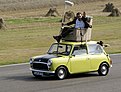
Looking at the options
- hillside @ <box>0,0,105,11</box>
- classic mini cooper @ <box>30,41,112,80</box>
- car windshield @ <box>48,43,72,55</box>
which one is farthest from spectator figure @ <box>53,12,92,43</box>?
hillside @ <box>0,0,105,11</box>

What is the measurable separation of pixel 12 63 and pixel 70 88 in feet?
28.7

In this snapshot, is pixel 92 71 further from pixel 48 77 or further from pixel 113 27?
pixel 113 27

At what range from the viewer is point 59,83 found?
18.5 m

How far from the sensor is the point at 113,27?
4909 centimetres

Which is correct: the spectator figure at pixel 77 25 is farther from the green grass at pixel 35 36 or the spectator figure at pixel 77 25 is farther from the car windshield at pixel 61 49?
the green grass at pixel 35 36

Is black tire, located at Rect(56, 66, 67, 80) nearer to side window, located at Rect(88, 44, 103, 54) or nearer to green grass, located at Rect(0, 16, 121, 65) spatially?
side window, located at Rect(88, 44, 103, 54)

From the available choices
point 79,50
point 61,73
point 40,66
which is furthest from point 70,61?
point 40,66

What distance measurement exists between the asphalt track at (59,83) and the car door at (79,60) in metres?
0.38

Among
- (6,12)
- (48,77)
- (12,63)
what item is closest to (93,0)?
(6,12)

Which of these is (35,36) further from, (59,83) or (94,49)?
(59,83)

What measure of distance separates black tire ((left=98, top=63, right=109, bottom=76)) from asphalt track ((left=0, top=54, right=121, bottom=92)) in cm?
19

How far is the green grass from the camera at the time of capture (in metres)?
30.5

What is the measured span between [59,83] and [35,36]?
22925mm

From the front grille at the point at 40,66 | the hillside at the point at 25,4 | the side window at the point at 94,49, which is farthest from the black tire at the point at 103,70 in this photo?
the hillside at the point at 25,4
